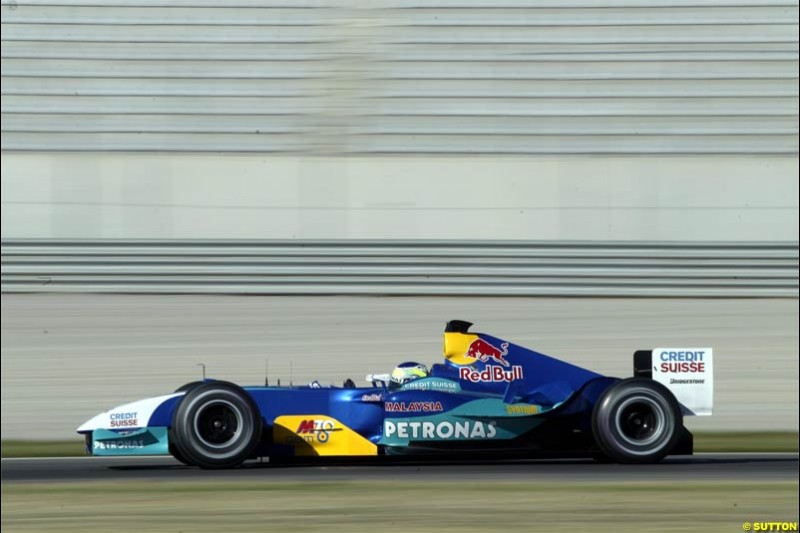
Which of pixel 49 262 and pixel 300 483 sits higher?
pixel 49 262

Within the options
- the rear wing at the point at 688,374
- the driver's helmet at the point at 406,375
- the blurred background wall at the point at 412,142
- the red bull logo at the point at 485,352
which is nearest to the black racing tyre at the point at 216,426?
the driver's helmet at the point at 406,375

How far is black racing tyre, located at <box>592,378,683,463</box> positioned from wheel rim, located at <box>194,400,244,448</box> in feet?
8.67

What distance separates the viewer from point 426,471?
905 centimetres

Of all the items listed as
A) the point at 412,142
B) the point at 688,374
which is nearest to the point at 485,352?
the point at 688,374

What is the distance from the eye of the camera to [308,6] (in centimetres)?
1662

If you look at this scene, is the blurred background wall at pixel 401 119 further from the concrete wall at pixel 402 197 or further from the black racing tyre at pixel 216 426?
the black racing tyre at pixel 216 426

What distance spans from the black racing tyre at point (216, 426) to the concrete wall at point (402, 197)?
709 cm

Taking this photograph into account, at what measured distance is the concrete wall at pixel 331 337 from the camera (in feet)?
49.9

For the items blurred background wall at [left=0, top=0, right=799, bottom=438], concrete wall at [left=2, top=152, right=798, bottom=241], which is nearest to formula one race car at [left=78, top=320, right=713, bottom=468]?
blurred background wall at [left=0, top=0, right=799, bottom=438]

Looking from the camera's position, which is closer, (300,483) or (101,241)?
(300,483)

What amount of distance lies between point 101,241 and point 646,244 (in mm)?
7045

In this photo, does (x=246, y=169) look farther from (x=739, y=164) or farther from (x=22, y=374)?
(x=739, y=164)

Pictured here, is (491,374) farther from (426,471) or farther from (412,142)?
(412,142)

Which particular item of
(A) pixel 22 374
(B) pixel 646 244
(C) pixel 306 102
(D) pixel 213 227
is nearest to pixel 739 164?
(B) pixel 646 244
